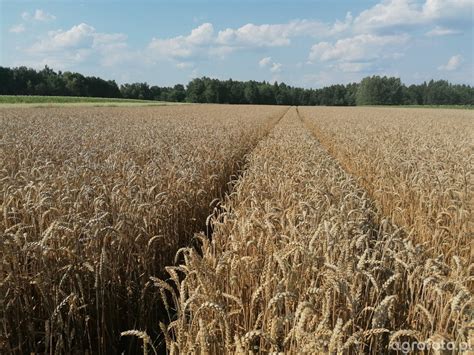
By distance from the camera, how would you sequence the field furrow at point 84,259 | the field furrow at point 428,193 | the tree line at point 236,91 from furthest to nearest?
the tree line at point 236,91
the field furrow at point 428,193
the field furrow at point 84,259

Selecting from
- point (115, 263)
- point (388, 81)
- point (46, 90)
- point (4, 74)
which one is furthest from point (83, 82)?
point (115, 263)

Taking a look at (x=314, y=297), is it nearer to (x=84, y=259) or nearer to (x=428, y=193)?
(x=84, y=259)

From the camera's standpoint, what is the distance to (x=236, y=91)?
116 m

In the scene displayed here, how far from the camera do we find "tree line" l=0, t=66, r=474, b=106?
288 ft

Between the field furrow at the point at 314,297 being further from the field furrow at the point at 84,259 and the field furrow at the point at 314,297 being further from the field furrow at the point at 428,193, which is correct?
the field furrow at the point at 428,193

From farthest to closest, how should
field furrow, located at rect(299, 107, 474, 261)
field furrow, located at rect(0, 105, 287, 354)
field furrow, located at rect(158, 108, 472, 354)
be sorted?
field furrow, located at rect(299, 107, 474, 261), field furrow, located at rect(0, 105, 287, 354), field furrow, located at rect(158, 108, 472, 354)

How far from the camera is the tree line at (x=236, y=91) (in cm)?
8781

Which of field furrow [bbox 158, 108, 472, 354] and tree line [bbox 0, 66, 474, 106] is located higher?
tree line [bbox 0, 66, 474, 106]

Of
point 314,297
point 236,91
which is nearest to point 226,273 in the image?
point 314,297

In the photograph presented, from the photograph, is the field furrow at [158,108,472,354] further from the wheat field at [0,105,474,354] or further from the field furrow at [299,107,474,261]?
the field furrow at [299,107,474,261]

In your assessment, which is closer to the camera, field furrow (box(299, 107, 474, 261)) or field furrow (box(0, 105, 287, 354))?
field furrow (box(0, 105, 287, 354))

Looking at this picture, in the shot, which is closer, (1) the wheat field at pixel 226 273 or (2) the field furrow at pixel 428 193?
(1) the wheat field at pixel 226 273

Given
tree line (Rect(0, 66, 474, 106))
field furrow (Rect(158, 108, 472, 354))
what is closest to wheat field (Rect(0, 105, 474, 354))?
→ field furrow (Rect(158, 108, 472, 354))

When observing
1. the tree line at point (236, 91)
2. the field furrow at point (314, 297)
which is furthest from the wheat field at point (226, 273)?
the tree line at point (236, 91)
